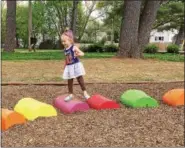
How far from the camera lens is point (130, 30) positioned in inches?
579

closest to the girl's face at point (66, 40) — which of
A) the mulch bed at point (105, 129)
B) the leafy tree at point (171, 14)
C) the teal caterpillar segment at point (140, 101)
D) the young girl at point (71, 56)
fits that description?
the young girl at point (71, 56)

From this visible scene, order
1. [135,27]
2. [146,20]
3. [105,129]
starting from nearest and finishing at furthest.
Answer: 1. [105,129]
2. [135,27]
3. [146,20]

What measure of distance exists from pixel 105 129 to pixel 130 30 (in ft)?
31.6

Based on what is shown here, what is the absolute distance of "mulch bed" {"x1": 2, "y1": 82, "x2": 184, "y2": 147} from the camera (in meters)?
4.83

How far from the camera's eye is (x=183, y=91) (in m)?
7.30

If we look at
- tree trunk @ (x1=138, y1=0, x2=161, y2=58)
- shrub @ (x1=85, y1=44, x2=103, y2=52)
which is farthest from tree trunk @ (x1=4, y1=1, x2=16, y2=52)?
tree trunk @ (x1=138, y1=0, x2=161, y2=58)

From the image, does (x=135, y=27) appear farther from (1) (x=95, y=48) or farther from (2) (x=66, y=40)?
(1) (x=95, y=48)

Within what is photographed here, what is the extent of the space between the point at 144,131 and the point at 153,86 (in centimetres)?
404

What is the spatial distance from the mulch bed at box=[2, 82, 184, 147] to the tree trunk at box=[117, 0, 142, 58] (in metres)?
7.57

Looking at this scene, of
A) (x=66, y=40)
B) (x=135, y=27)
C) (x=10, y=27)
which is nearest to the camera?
(x=66, y=40)

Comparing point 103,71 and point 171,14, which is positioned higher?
point 171,14

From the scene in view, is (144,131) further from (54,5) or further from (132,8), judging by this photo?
(54,5)

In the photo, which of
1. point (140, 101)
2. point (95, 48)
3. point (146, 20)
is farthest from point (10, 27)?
point (140, 101)

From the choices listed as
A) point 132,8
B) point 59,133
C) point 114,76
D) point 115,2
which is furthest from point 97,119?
point 115,2
